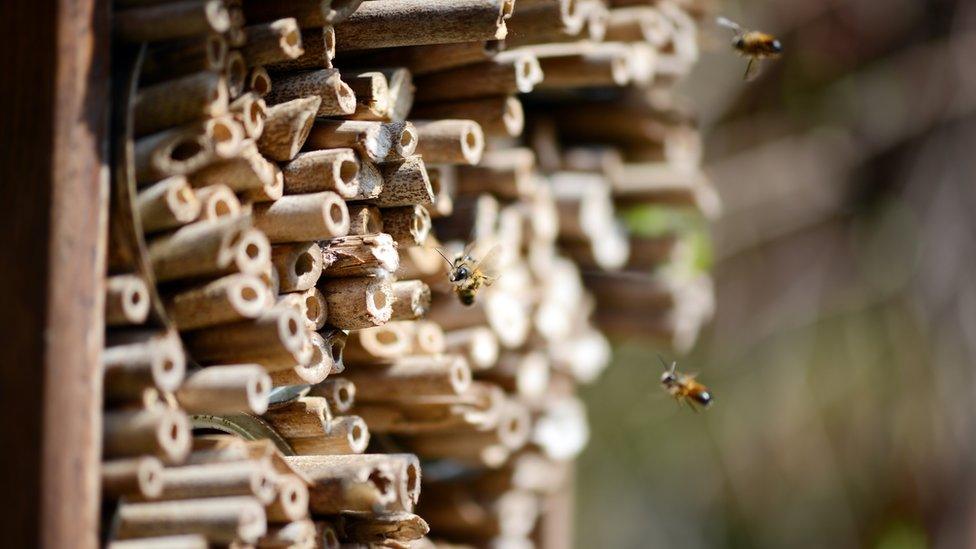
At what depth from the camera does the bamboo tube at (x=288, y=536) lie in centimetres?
136

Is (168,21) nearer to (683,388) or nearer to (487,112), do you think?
(487,112)

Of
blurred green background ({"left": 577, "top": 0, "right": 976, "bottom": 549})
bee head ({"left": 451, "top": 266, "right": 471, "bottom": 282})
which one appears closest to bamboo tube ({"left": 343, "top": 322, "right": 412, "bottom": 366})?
bee head ({"left": 451, "top": 266, "right": 471, "bottom": 282})

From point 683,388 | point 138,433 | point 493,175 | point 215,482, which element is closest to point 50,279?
point 138,433

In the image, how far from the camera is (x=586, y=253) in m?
2.70

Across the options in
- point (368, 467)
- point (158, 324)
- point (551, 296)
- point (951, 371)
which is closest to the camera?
point (158, 324)

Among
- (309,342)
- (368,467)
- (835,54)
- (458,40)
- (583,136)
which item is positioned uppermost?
(835,54)

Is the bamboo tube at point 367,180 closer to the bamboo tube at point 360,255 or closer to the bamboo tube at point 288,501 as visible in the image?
the bamboo tube at point 360,255

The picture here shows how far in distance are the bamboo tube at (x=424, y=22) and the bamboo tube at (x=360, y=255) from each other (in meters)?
0.29

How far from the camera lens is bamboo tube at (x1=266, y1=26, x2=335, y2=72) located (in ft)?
4.89

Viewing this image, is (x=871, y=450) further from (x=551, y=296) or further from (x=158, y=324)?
(x=158, y=324)

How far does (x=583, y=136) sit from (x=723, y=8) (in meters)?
2.12

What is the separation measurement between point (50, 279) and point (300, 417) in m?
0.48

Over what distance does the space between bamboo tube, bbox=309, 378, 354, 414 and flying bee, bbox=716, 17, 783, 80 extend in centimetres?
115

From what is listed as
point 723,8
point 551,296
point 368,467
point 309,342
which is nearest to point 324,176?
point 309,342
